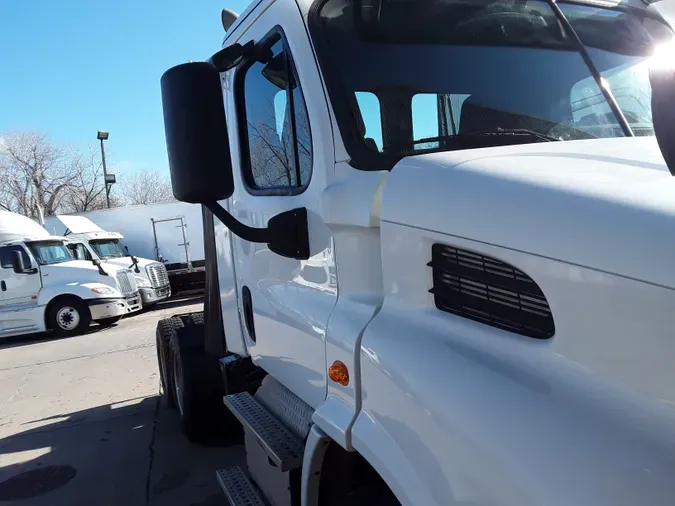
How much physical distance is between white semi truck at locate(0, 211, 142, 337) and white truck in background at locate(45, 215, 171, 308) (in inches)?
52.2

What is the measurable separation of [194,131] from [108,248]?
1566 cm

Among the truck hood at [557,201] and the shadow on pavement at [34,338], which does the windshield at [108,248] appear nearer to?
the shadow on pavement at [34,338]

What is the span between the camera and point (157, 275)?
16078mm

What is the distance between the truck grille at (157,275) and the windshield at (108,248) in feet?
4.26

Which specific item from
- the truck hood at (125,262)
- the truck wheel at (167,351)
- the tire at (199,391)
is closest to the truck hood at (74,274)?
the truck hood at (125,262)

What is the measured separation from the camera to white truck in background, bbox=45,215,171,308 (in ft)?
50.1

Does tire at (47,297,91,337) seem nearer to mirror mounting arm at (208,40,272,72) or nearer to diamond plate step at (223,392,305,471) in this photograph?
diamond plate step at (223,392,305,471)

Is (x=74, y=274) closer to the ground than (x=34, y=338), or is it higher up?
higher up

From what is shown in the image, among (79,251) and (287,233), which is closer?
(287,233)

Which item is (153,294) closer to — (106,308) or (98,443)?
(106,308)

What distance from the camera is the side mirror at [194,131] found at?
194cm

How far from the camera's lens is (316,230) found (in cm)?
203

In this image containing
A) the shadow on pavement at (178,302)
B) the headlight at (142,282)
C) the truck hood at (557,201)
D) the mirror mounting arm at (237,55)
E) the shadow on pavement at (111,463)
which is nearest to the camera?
the truck hood at (557,201)

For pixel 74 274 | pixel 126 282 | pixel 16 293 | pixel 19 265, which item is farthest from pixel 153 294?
pixel 19 265
